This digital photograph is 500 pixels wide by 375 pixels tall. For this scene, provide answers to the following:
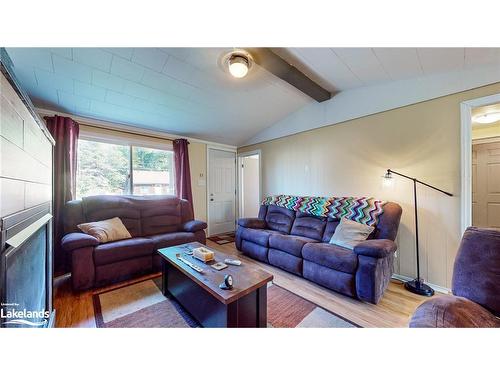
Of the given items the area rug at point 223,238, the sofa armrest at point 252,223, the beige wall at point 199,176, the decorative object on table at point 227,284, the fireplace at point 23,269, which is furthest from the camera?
the beige wall at point 199,176

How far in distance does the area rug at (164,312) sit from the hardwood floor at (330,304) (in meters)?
0.08

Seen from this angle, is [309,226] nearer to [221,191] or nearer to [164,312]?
[164,312]

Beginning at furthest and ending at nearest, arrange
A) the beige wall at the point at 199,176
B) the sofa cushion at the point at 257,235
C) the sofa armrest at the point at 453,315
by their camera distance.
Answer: the beige wall at the point at 199,176
the sofa cushion at the point at 257,235
the sofa armrest at the point at 453,315

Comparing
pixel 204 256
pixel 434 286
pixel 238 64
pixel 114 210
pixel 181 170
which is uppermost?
pixel 238 64

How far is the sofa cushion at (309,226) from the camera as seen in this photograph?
8.59 feet

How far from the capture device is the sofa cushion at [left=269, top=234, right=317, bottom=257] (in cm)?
230

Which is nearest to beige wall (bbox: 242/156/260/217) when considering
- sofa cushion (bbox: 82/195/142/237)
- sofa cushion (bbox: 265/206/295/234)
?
sofa cushion (bbox: 265/206/295/234)

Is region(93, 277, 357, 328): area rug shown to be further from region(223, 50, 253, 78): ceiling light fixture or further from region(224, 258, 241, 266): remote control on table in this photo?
region(223, 50, 253, 78): ceiling light fixture

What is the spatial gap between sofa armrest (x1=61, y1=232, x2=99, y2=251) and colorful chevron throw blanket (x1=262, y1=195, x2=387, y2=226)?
2.52 m

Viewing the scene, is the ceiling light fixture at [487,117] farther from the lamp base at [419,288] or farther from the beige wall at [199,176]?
the beige wall at [199,176]

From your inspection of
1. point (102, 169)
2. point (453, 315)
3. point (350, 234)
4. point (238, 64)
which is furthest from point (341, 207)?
point (102, 169)

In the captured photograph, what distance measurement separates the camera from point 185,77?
222 cm

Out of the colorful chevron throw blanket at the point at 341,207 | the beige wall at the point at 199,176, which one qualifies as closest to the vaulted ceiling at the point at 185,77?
the beige wall at the point at 199,176

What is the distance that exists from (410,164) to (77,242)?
12.4 feet
